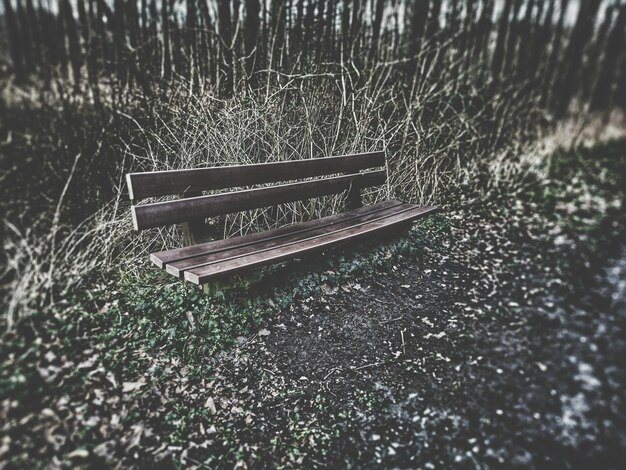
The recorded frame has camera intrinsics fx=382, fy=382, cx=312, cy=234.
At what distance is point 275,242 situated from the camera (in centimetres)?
258

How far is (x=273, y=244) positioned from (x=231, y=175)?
542 millimetres

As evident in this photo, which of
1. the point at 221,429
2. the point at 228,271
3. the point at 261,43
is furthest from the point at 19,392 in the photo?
the point at 261,43

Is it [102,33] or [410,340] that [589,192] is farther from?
[102,33]

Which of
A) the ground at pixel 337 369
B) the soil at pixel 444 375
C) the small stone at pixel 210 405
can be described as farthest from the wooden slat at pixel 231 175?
the small stone at pixel 210 405

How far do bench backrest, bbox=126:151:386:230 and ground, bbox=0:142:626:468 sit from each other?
0.54 metres

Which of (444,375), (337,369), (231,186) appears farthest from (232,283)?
(444,375)

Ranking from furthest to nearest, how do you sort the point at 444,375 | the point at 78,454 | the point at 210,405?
the point at 444,375 < the point at 210,405 < the point at 78,454

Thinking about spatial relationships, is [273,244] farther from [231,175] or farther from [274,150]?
[274,150]

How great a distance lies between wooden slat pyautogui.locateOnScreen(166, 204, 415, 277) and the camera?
211cm

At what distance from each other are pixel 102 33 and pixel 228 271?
2340mm

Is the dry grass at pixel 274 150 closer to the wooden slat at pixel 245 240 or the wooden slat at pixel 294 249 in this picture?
the wooden slat at pixel 245 240

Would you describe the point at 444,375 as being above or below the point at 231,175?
below

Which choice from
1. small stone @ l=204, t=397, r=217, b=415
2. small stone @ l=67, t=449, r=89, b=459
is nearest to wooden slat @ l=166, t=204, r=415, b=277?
small stone @ l=204, t=397, r=217, b=415

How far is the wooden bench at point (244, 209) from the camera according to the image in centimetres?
213
